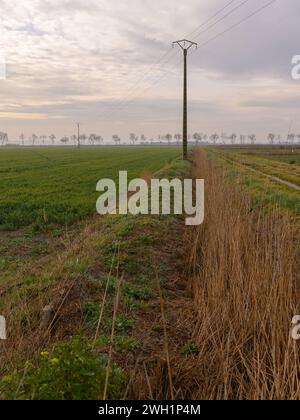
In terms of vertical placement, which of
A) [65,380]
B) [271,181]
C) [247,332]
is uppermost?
[271,181]

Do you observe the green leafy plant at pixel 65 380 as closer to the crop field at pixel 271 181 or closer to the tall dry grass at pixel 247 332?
the tall dry grass at pixel 247 332

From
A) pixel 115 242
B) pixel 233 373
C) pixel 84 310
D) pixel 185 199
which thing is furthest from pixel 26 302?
pixel 185 199

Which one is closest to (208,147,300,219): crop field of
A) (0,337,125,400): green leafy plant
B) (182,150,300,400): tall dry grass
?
(182,150,300,400): tall dry grass

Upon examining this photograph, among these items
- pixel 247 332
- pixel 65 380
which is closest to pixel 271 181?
pixel 247 332

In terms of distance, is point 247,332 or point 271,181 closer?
point 247,332

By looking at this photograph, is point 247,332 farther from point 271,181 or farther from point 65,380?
point 271,181

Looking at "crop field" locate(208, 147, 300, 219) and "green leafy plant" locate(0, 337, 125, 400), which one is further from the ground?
"crop field" locate(208, 147, 300, 219)

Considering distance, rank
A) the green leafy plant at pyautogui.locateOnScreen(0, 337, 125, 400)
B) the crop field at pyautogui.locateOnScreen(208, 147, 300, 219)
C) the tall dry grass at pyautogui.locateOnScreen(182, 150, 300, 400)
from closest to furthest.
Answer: the green leafy plant at pyautogui.locateOnScreen(0, 337, 125, 400) < the tall dry grass at pyautogui.locateOnScreen(182, 150, 300, 400) < the crop field at pyautogui.locateOnScreen(208, 147, 300, 219)

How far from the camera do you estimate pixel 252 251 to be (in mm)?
4617

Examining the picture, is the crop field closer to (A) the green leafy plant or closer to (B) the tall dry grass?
(B) the tall dry grass

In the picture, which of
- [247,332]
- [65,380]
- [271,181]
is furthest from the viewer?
[271,181]

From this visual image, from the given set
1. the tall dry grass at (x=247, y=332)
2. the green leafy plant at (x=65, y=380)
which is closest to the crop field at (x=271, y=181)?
the tall dry grass at (x=247, y=332)

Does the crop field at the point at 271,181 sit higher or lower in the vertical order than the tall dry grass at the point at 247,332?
higher

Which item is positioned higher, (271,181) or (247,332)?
(271,181)
